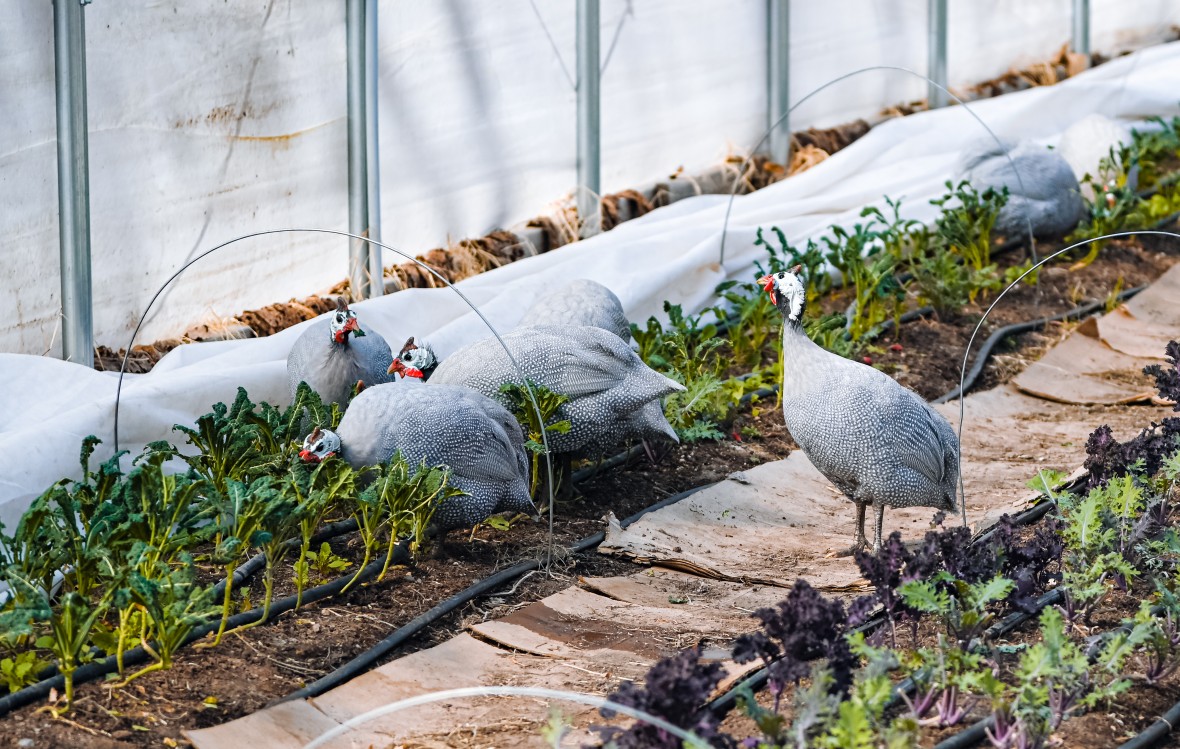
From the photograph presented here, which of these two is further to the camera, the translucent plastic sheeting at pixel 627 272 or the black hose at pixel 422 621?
the translucent plastic sheeting at pixel 627 272

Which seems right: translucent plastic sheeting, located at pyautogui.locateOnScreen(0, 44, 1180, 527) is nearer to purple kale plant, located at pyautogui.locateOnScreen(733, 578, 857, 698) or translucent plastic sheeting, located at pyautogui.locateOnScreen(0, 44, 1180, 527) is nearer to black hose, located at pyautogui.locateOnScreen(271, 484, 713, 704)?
black hose, located at pyautogui.locateOnScreen(271, 484, 713, 704)

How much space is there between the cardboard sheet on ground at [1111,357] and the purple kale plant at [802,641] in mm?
3628

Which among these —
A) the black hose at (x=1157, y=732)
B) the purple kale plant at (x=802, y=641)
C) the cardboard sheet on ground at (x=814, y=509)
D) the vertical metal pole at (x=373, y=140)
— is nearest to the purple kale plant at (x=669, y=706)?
the purple kale plant at (x=802, y=641)

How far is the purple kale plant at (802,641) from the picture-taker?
3207 millimetres

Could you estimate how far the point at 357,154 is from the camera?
6645 mm

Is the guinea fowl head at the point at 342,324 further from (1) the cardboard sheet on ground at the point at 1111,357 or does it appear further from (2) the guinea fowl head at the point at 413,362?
(1) the cardboard sheet on ground at the point at 1111,357

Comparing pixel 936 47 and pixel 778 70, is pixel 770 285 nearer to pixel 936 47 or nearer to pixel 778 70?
pixel 778 70

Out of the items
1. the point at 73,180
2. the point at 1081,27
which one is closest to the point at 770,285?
the point at 73,180

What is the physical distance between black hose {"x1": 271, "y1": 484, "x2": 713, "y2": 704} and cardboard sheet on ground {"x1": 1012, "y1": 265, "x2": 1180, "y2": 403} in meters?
2.46

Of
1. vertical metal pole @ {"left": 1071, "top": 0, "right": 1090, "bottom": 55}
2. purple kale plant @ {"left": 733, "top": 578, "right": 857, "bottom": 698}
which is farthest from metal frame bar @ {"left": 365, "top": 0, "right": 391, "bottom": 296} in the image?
vertical metal pole @ {"left": 1071, "top": 0, "right": 1090, "bottom": 55}

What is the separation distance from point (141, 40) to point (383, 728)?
3441mm

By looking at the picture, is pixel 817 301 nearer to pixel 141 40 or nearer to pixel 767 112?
pixel 767 112

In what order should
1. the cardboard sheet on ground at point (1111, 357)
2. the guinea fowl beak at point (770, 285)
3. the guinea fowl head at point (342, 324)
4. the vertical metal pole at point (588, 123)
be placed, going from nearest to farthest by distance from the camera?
the guinea fowl beak at point (770, 285) → the guinea fowl head at point (342, 324) → the cardboard sheet on ground at point (1111, 357) → the vertical metal pole at point (588, 123)

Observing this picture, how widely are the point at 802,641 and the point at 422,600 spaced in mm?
1497
